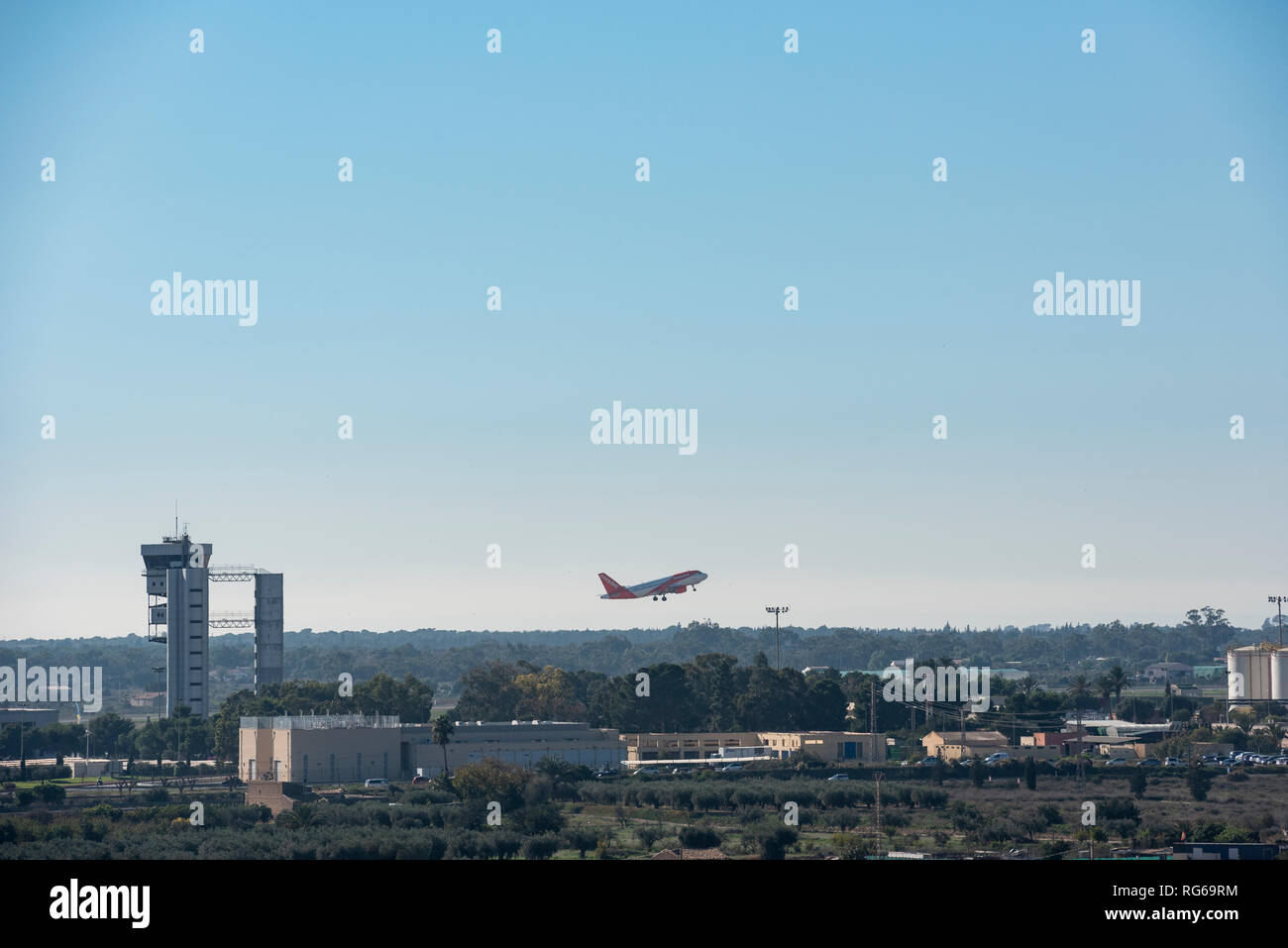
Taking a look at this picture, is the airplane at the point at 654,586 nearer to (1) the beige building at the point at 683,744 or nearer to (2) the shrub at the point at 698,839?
(1) the beige building at the point at 683,744

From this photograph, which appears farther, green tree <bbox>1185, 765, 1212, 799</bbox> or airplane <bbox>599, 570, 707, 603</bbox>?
airplane <bbox>599, 570, 707, 603</bbox>

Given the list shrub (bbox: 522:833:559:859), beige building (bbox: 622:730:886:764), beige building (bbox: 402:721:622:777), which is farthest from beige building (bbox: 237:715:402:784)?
shrub (bbox: 522:833:559:859)

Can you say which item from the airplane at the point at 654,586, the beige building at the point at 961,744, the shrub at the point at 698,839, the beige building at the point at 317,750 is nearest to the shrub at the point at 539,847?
the shrub at the point at 698,839

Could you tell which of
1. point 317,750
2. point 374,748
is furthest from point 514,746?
point 317,750

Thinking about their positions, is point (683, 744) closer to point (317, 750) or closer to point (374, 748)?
point (374, 748)

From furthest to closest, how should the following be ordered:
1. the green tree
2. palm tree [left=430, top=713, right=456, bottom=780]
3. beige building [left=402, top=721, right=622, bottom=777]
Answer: beige building [left=402, top=721, right=622, bottom=777], palm tree [left=430, top=713, right=456, bottom=780], the green tree

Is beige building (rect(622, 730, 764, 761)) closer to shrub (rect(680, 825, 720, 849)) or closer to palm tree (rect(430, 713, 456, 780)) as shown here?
palm tree (rect(430, 713, 456, 780))

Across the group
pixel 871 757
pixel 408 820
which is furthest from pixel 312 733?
pixel 871 757
